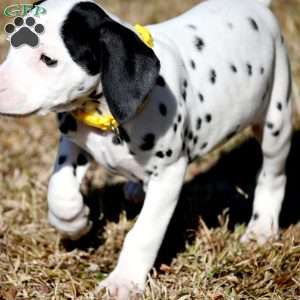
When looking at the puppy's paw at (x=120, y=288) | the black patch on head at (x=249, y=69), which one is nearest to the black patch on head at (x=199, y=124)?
the black patch on head at (x=249, y=69)

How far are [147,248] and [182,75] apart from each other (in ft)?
2.84

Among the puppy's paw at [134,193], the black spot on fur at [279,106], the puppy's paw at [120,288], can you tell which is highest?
the black spot on fur at [279,106]

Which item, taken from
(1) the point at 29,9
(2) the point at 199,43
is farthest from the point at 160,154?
(1) the point at 29,9

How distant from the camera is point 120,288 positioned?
4422mm

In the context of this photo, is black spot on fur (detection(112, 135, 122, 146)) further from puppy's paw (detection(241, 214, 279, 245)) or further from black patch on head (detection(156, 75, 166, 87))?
puppy's paw (detection(241, 214, 279, 245))

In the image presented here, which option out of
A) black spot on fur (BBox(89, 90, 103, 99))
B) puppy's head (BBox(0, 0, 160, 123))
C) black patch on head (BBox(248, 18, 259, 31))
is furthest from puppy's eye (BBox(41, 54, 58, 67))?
black patch on head (BBox(248, 18, 259, 31))

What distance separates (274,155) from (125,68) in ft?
5.43

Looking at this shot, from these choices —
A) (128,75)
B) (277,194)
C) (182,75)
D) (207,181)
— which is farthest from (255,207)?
(128,75)

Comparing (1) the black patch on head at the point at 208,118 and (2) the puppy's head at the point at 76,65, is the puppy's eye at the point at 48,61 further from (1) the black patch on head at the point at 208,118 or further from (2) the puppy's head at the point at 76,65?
(1) the black patch on head at the point at 208,118

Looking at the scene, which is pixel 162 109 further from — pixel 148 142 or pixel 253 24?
pixel 253 24

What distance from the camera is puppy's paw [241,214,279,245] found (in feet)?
17.1

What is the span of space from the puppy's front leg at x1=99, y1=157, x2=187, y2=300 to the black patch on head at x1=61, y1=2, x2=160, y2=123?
545 mm

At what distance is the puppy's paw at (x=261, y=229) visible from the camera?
17.1 feet

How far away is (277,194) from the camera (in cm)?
544
